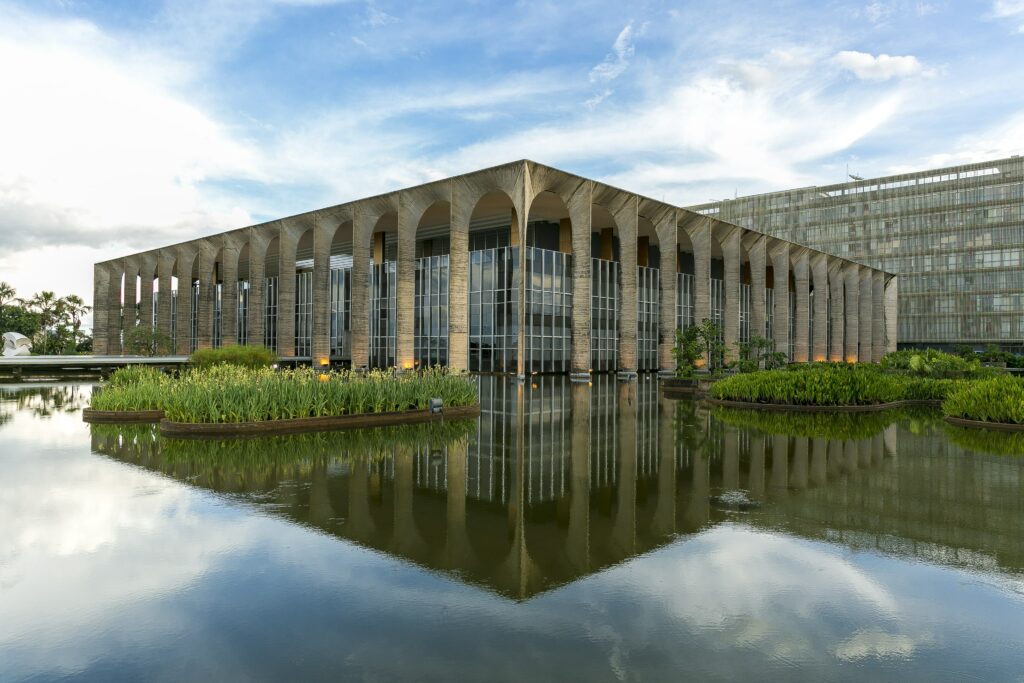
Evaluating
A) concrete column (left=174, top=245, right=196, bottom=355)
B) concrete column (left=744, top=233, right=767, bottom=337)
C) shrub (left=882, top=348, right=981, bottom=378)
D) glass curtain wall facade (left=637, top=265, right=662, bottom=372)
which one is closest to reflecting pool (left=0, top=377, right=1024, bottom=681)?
shrub (left=882, top=348, right=981, bottom=378)

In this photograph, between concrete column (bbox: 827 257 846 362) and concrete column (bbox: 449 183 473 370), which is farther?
concrete column (bbox: 827 257 846 362)

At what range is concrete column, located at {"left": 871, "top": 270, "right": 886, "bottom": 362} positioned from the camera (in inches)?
3051

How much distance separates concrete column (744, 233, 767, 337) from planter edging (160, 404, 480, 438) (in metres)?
44.7

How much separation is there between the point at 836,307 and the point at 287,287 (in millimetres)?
56226

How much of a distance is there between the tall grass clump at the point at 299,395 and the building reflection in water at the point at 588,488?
46.8 inches

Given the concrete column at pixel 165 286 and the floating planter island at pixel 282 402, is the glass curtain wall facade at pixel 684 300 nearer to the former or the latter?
the floating planter island at pixel 282 402

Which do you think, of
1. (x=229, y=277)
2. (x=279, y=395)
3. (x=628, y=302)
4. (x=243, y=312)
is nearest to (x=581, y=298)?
(x=628, y=302)

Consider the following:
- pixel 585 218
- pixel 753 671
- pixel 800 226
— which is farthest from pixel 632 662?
pixel 800 226

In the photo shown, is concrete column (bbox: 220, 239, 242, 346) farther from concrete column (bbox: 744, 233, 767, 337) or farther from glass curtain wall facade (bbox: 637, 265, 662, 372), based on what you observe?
concrete column (bbox: 744, 233, 767, 337)

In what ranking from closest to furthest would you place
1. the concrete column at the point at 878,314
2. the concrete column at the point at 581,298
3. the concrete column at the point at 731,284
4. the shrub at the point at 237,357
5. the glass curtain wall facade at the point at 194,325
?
the shrub at the point at 237,357 < the concrete column at the point at 581,298 < the concrete column at the point at 731,284 < the glass curtain wall facade at the point at 194,325 < the concrete column at the point at 878,314

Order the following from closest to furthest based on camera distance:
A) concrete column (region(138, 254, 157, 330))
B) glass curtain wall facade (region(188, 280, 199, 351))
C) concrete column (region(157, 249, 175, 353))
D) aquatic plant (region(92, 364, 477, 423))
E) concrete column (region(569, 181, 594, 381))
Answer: aquatic plant (region(92, 364, 477, 423)), concrete column (region(569, 181, 594, 381)), concrete column (region(157, 249, 175, 353)), concrete column (region(138, 254, 157, 330)), glass curtain wall facade (region(188, 280, 199, 351))

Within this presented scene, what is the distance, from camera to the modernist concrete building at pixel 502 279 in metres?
39.8

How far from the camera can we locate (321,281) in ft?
164

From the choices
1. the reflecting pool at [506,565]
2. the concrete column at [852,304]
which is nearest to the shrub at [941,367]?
the reflecting pool at [506,565]
